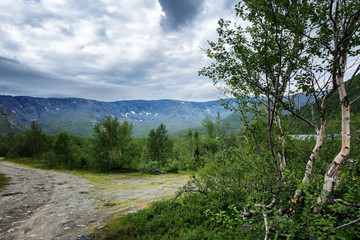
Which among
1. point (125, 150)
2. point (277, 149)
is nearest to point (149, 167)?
point (125, 150)

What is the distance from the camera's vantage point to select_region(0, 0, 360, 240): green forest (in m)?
3.70

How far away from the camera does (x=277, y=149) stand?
11.7 feet

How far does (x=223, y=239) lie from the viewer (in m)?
5.31

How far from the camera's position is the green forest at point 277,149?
3.70m

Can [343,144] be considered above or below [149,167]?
above

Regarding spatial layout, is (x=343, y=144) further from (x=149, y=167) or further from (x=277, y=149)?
(x=149, y=167)

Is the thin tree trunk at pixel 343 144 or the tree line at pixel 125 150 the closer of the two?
the thin tree trunk at pixel 343 144

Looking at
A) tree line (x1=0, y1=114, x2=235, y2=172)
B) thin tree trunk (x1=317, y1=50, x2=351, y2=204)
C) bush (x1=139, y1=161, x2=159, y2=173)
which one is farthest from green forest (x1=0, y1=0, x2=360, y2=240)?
bush (x1=139, y1=161, x2=159, y2=173)

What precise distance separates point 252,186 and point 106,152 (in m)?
26.6

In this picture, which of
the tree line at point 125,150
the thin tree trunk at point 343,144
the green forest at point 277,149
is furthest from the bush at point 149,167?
the thin tree trunk at point 343,144

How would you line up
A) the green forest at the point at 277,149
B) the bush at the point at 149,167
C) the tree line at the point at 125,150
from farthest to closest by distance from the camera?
the tree line at the point at 125,150, the bush at the point at 149,167, the green forest at the point at 277,149

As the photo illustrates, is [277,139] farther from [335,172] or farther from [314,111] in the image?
[335,172]

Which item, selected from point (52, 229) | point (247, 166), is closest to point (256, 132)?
point (247, 166)

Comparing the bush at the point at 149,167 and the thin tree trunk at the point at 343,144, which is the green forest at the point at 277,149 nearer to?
the thin tree trunk at the point at 343,144
